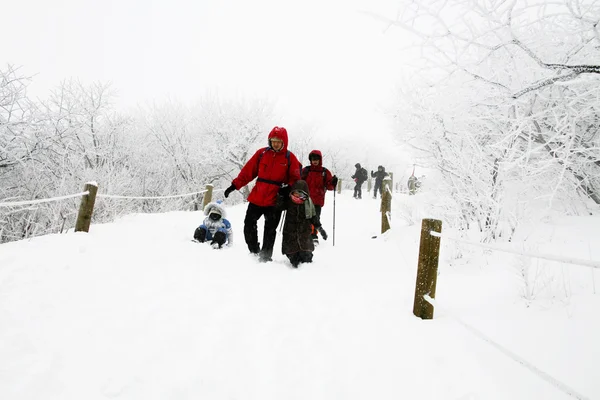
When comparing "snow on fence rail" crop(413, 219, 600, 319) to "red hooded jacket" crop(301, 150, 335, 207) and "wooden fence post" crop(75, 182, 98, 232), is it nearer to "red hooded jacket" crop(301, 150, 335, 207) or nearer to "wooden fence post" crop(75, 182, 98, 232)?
"red hooded jacket" crop(301, 150, 335, 207)

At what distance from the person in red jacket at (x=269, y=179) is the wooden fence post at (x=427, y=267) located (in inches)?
86.1

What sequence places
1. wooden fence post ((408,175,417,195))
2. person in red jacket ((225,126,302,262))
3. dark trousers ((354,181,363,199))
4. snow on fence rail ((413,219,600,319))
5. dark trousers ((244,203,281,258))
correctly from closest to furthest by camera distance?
1. snow on fence rail ((413,219,600,319))
2. person in red jacket ((225,126,302,262))
3. dark trousers ((244,203,281,258))
4. wooden fence post ((408,175,417,195))
5. dark trousers ((354,181,363,199))

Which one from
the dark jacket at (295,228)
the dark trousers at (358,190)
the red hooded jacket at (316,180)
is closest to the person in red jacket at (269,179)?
the dark jacket at (295,228)

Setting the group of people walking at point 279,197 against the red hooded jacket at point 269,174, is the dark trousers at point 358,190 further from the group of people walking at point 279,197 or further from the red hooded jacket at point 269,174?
the red hooded jacket at point 269,174

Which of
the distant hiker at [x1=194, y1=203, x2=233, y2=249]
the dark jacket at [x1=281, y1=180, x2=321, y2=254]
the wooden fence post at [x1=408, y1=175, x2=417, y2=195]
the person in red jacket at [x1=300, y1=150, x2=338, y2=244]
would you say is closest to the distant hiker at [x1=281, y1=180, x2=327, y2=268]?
the dark jacket at [x1=281, y1=180, x2=321, y2=254]

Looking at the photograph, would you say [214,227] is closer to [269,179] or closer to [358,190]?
[269,179]

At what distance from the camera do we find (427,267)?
2430mm

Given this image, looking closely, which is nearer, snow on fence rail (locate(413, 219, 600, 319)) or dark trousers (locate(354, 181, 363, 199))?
snow on fence rail (locate(413, 219, 600, 319))

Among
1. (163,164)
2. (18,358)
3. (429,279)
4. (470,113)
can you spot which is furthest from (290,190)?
(163,164)

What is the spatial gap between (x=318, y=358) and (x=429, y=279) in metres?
1.14

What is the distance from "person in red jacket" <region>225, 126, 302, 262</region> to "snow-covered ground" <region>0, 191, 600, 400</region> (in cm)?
73

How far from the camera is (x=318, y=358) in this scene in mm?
1966

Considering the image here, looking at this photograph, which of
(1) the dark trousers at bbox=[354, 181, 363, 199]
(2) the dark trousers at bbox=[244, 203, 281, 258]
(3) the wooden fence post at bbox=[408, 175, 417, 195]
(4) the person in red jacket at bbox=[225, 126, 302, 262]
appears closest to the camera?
(4) the person in red jacket at bbox=[225, 126, 302, 262]

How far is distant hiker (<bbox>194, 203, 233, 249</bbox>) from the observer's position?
15.9 feet
